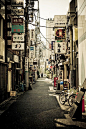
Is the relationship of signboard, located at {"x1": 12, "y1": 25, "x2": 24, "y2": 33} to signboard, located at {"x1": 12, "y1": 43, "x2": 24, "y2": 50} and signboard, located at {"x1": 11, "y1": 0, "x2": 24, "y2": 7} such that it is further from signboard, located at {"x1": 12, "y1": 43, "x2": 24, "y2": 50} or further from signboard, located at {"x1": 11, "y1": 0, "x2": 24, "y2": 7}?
signboard, located at {"x1": 11, "y1": 0, "x2": 24, "y2": 7}

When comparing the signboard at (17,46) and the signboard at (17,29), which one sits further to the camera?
the signboard at (17,46)

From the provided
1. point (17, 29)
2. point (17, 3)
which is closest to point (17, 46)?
point (17, 29)

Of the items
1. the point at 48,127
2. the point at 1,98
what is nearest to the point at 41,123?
the point at 48,127

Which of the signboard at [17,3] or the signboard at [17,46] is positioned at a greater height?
the signboard at [17,3]

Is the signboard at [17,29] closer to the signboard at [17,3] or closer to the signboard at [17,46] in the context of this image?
the signboard at [17,46]

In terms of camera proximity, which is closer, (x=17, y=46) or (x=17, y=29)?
(x=17, y=29)

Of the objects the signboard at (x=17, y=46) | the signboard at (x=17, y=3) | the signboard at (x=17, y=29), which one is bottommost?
the signboard at (x=17, y=46)

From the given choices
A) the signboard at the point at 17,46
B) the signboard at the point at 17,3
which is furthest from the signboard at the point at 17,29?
the signboard at the point at 17,3

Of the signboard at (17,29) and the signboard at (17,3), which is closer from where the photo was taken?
the signboard at (17,29)

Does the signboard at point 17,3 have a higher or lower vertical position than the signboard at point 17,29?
higher

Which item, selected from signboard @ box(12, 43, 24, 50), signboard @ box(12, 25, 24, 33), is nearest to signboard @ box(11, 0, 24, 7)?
signboard @ box(12, 25, 24, 33)

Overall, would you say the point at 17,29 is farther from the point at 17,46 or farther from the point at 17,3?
the point at 17,3

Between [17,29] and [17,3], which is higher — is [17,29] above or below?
below

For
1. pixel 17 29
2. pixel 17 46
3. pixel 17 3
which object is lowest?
pixel 17 46
